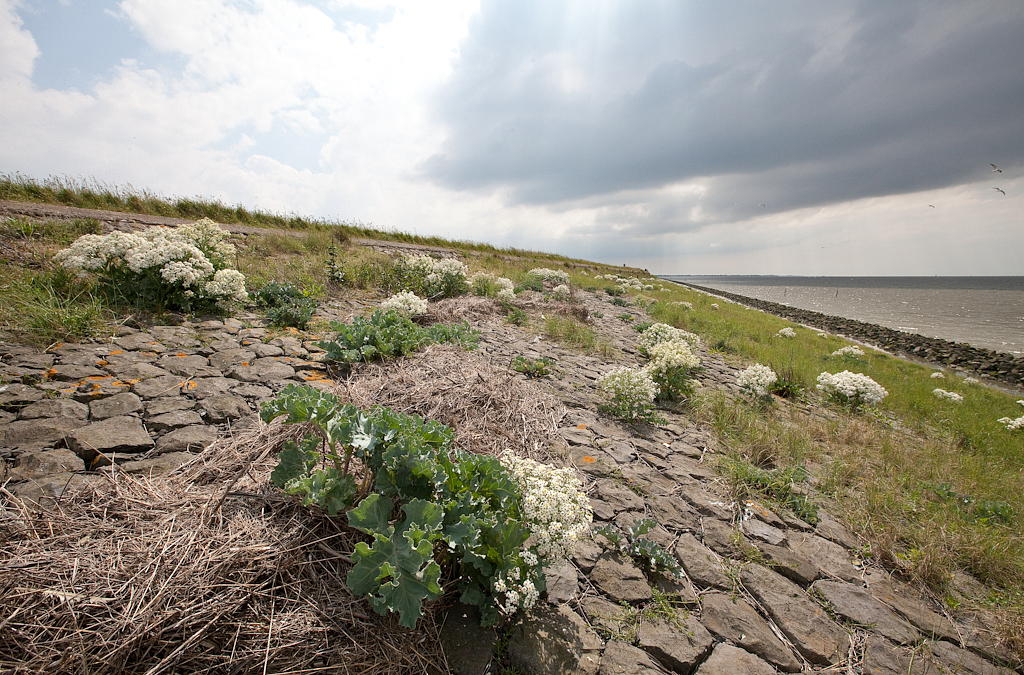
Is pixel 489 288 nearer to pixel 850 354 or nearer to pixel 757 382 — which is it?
pixel 757 382

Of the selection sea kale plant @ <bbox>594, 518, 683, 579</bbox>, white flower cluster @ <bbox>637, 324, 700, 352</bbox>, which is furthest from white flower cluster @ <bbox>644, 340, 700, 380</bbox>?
sea kale plant @ <bbox>594, 518, 683, 579</bbox>

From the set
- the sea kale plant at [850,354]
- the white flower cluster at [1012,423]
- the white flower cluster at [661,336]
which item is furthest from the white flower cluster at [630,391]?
the sea kale plant at [850,354]

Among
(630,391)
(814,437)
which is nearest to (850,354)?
(814,437)

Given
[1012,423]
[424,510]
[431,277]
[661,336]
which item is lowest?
[1012,423]

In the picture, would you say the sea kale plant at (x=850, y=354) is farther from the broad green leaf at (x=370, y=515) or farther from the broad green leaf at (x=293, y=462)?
the broad green leaf at (x=293, y=462)

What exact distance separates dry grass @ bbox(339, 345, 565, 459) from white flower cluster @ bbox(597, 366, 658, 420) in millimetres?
774

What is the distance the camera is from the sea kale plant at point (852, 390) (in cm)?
687

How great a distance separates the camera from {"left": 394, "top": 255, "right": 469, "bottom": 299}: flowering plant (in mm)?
9047

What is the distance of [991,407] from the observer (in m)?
9.20

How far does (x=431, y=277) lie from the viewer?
353 inches

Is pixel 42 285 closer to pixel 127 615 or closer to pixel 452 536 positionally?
pixel 127 615

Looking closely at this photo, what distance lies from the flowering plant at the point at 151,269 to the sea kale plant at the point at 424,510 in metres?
4.29

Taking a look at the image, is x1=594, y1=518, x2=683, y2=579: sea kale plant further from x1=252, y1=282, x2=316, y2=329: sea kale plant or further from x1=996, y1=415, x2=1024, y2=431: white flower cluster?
x1=996, y1=415, x2=1024, y2=431: white flower cluster

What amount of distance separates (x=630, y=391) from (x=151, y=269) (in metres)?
6.24
